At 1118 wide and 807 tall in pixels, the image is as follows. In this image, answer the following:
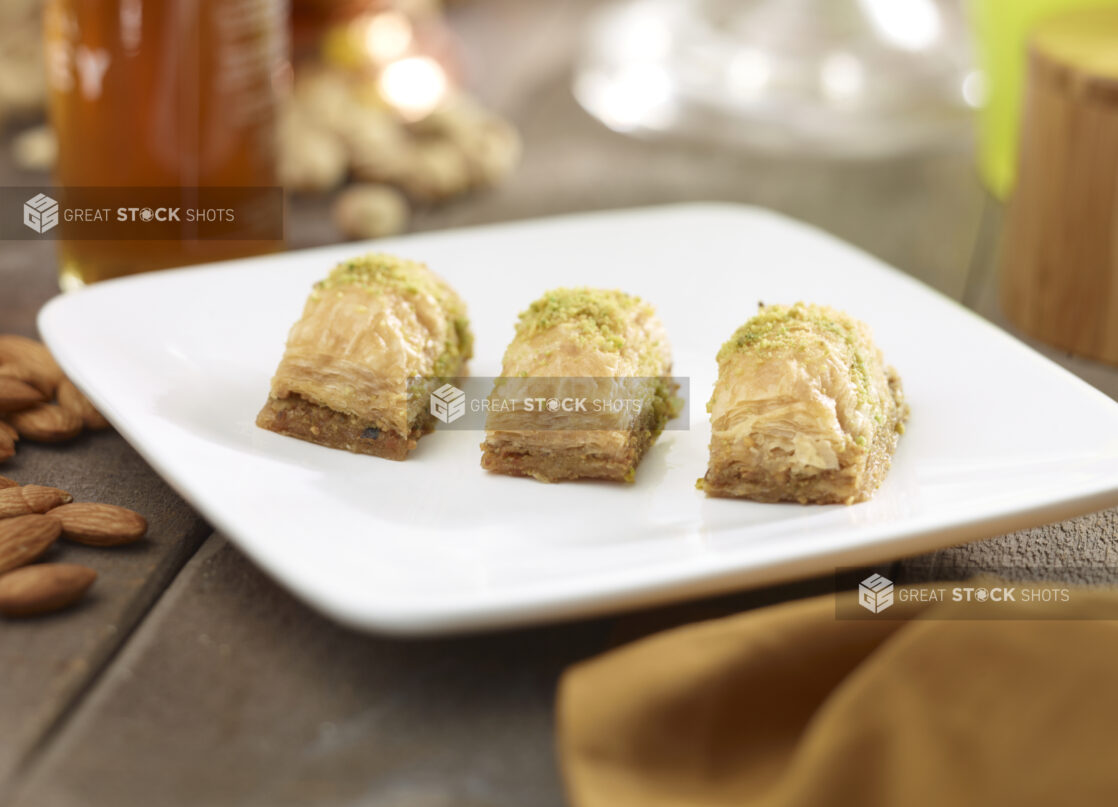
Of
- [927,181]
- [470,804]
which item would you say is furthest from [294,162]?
[470,804]

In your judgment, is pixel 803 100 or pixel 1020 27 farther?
pixel 803 100

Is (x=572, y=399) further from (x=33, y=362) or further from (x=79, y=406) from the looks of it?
(x=33, y=362)

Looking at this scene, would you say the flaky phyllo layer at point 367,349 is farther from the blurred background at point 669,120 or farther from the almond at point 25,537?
the blurred background at point 669,120

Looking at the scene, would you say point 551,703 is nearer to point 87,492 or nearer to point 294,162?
point 87,492

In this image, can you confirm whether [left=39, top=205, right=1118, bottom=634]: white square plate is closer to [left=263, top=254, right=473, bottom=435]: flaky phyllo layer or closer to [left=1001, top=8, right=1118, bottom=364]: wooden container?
[left=263, top=254, right=473, bottom=435]: flaky phyllo layer

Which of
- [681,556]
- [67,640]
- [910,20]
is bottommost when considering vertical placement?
[67,640]

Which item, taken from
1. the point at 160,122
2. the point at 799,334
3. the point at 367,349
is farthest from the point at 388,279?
the point at 160,122

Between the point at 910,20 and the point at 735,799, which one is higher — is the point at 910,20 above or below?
above
